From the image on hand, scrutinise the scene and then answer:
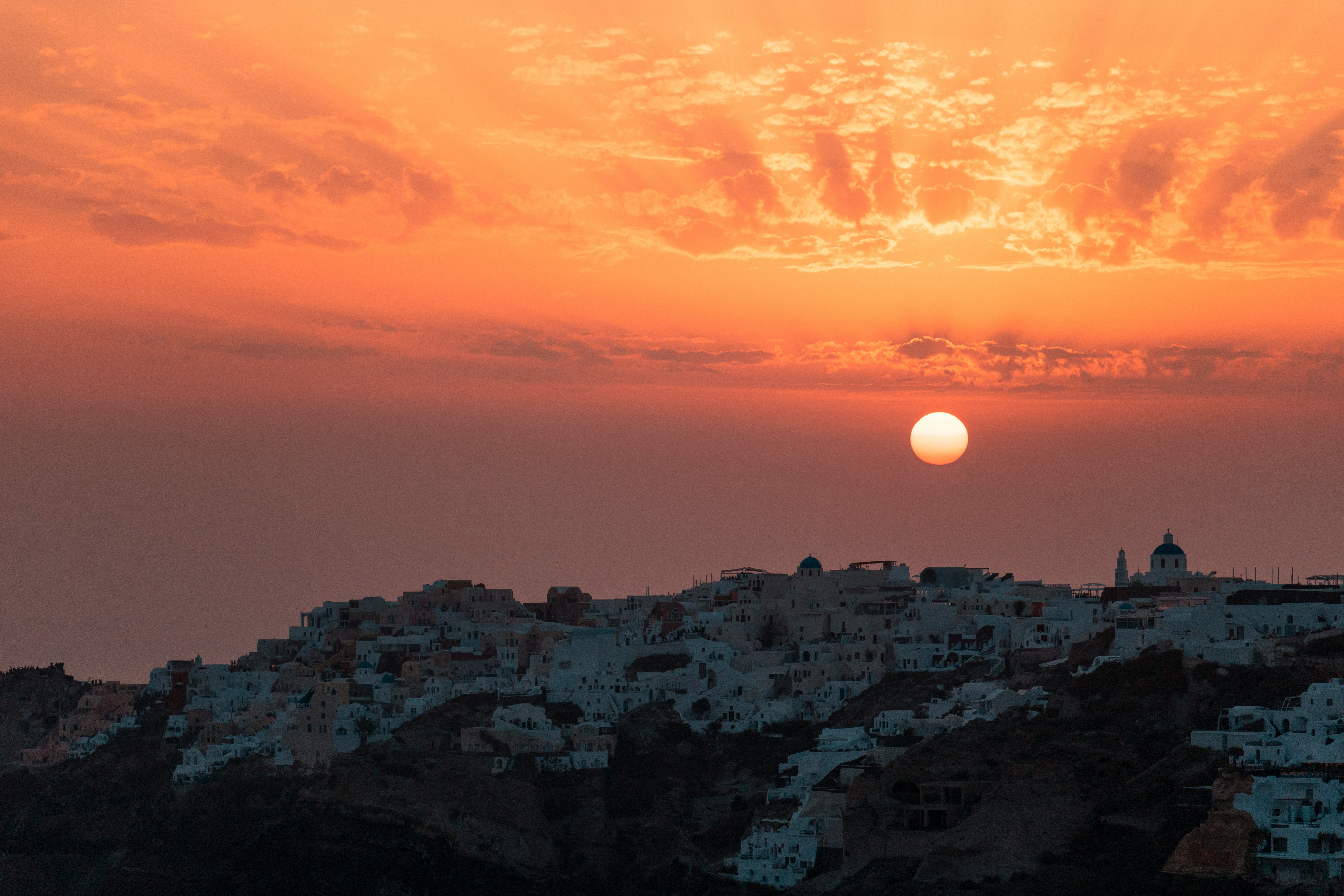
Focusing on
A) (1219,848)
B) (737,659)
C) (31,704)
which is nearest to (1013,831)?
(1219,848)

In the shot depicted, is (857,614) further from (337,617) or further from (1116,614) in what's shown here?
(337,617)

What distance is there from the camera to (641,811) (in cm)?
8700

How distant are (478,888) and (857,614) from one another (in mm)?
25668

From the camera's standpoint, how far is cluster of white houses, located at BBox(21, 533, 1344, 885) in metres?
79.4

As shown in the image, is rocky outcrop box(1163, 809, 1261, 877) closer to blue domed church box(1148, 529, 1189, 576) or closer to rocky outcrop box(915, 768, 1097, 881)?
rocky outcrop box(915, 768, 1097, 881)

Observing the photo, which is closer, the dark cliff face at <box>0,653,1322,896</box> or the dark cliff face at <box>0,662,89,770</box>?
the dark cliff face at <box>0,653,1322,896</box>

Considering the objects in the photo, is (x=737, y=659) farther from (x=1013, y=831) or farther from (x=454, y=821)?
(x=1013, y=831)

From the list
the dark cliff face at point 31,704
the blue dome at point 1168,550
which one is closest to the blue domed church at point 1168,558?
the blue dome at point 1168,550

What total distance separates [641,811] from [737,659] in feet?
48.0

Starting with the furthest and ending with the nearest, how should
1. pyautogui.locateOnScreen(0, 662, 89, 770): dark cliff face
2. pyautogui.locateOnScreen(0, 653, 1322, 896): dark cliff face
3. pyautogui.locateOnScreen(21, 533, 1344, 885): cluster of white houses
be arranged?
pyautogui.locateOnScreen(0, 662, 89, 770): dark cliff face → pyautogui.locateOnScreen(21, 533, 1344, 885): cluster of white houses → pyautogui.locateOnScreen(0, 653, 1322, 896): dark cliff face

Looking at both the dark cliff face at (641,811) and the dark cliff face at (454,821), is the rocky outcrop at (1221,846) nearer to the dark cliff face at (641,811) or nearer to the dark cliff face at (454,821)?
the dark cliff face at (641,811)

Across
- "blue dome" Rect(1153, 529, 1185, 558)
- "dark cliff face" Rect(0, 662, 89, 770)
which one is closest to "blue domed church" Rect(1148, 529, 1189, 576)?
"blue dome" Rect(1153, 529, 1185, 558)

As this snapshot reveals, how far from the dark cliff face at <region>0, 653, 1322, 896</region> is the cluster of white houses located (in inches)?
69.3

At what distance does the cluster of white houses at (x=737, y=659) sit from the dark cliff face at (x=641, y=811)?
176cm
